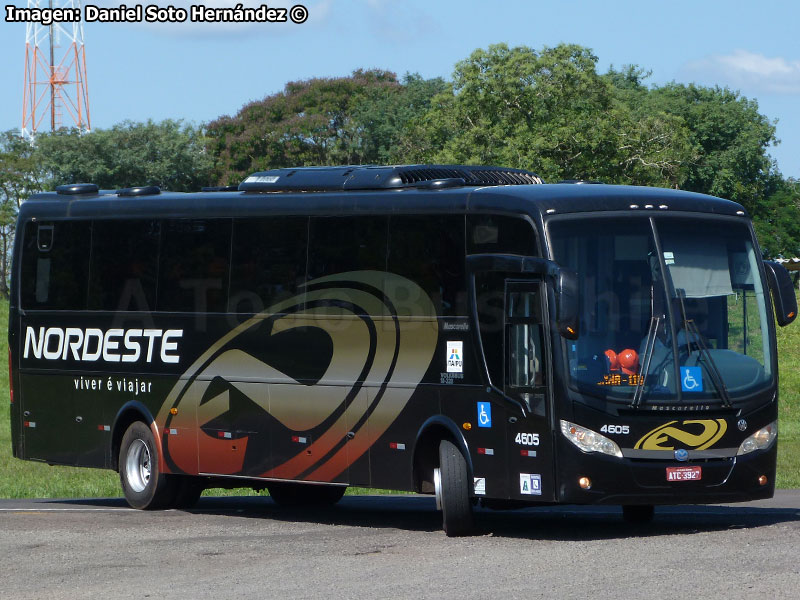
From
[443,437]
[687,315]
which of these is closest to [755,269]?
[687,315]

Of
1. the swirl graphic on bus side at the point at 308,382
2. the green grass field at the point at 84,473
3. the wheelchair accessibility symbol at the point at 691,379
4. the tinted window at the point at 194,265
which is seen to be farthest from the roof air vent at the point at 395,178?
the green grass field at the point at 84,473

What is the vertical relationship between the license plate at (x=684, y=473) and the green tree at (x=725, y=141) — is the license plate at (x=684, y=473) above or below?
below

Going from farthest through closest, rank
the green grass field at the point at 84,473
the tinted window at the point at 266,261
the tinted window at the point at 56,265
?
the green grass field at the point at 84,473 → the tinted window at the point at 56,265 → the tinted window at the point at 266,261

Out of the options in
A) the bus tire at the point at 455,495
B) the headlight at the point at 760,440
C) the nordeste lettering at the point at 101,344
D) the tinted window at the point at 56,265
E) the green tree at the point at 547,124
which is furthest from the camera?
the green tree at the point at 547,124

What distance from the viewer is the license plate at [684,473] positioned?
13.0 metres

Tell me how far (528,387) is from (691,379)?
55.7 inches

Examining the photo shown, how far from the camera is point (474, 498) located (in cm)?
1398

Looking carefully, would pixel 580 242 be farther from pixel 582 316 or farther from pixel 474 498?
pixel 474 498

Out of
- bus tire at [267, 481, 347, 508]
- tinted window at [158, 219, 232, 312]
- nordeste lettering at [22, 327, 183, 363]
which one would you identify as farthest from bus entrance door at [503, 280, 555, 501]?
bus tire at [267, 481, 347, 508]

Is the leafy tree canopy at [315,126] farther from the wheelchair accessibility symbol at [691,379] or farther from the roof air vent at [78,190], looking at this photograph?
the wheelchair accessibility symbol at [691,379]

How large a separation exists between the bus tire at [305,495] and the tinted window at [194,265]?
2778 mm

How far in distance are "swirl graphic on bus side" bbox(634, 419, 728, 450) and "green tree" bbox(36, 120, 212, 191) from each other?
227 feet

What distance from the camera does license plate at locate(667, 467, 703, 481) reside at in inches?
512

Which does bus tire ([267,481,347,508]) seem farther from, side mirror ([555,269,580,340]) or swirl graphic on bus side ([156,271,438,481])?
side mirror ([555,269,580,340])
